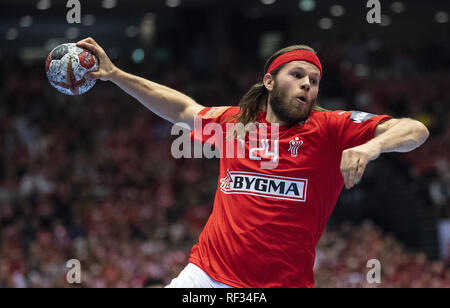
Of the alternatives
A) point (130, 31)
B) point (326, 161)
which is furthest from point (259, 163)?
point (130, 31)

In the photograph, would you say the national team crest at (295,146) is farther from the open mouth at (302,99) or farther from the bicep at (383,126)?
the bicep at (383,126)

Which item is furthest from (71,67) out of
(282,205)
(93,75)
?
(282,205)

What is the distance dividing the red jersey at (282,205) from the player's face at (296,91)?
9cm

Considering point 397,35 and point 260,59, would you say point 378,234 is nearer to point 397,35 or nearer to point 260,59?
point 260,59

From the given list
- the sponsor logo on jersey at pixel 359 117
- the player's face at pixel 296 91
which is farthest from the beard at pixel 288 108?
the sponsor logo on jersey at pixel 359 117

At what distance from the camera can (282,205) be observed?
4.05 metres

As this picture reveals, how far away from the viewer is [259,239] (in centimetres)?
403

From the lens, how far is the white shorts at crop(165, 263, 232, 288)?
13.6 feet

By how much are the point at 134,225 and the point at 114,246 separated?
1.13m

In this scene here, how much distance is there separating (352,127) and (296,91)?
0.47 metres

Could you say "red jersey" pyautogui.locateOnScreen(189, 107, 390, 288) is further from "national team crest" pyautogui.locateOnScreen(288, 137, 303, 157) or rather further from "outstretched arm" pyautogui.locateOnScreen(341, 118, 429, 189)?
"outstretched arm" pyautogui.locateOnScreen(341, 118, 429, 189)

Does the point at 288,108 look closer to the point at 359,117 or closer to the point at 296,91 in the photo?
the point at 296,91

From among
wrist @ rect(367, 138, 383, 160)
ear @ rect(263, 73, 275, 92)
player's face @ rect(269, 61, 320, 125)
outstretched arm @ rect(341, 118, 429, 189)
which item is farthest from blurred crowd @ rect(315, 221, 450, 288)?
wrist @ rect(367, 138, 383, 160)

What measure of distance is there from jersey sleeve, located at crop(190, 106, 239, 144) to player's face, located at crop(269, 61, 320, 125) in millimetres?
477
